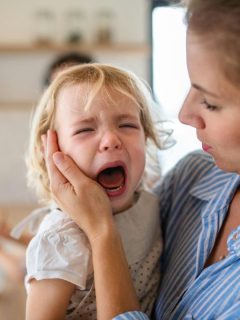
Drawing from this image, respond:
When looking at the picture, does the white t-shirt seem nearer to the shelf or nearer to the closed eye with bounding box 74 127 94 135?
the closed eye with bounding box 74 127 94 135

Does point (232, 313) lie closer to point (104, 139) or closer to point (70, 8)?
point (104, 139)

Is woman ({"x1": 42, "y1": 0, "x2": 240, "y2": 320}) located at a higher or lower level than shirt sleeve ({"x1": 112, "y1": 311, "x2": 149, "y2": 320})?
higher

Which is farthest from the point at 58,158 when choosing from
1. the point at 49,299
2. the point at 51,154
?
the point at 49,299

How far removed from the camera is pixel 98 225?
1.05m

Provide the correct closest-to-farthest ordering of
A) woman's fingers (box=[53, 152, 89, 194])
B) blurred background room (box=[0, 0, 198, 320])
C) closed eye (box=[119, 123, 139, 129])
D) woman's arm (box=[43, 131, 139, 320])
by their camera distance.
Result: woman's arm (box=[43, 131, 139, 320]) < woman's fingers (box=[53, 152, 89, 194]) < closed eye (box=[119, 123, 139, 129]) < blurred background room (box=[0, 0, 198, 320])

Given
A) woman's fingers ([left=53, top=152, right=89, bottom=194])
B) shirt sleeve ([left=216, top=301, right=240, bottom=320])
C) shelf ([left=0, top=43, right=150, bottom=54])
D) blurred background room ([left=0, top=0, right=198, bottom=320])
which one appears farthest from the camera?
blurred background room ([left=0, top=0, right=198, bottom=320])

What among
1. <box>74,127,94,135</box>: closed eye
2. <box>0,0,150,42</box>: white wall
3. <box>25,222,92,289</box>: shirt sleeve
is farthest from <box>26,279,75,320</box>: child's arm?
<box>0,0,150,42</box>: white wall

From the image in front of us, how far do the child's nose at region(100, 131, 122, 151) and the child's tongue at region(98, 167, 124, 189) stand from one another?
7cm

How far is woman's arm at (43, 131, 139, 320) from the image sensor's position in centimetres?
97

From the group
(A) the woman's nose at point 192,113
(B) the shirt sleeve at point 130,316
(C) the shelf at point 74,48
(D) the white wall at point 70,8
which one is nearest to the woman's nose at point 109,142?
(A) the woman's nose at point 192,113

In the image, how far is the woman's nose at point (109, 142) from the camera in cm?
114

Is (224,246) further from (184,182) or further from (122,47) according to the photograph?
(122,47)

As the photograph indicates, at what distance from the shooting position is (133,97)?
1.25 metres

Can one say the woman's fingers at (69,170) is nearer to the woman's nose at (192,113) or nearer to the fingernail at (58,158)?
the fingernail at (58,158)
